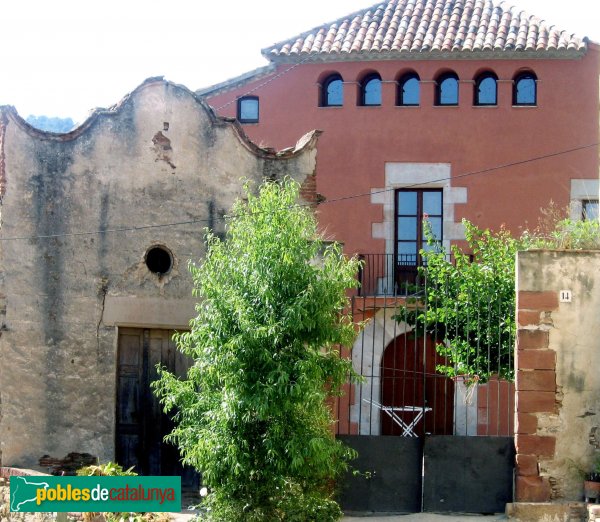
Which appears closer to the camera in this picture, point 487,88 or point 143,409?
point 143,409

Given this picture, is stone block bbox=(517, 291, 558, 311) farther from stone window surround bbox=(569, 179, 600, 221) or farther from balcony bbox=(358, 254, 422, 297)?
stone window surround bbox=(569, 179, 600, 221)

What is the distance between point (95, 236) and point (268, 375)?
4.18 metres

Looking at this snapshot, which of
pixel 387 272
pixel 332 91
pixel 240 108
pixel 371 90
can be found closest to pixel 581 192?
pixel 387 272

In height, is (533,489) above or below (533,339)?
below

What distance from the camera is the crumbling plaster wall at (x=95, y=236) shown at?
54.2ft

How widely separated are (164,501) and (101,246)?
3.65 meters

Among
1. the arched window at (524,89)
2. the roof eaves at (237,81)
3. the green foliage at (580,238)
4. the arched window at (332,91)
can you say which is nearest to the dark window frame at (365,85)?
the arched window at (332,91)

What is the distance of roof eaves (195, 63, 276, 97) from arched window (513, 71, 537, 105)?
457 centimetres

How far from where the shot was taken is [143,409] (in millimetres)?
16844

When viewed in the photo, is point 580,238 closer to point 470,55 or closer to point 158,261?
point 158,261

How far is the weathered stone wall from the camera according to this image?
14.1 metres

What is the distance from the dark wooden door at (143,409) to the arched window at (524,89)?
33.8 ft

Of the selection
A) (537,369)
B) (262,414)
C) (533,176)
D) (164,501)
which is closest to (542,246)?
(537,369)

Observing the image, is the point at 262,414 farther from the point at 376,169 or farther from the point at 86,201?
the point at 376,169
